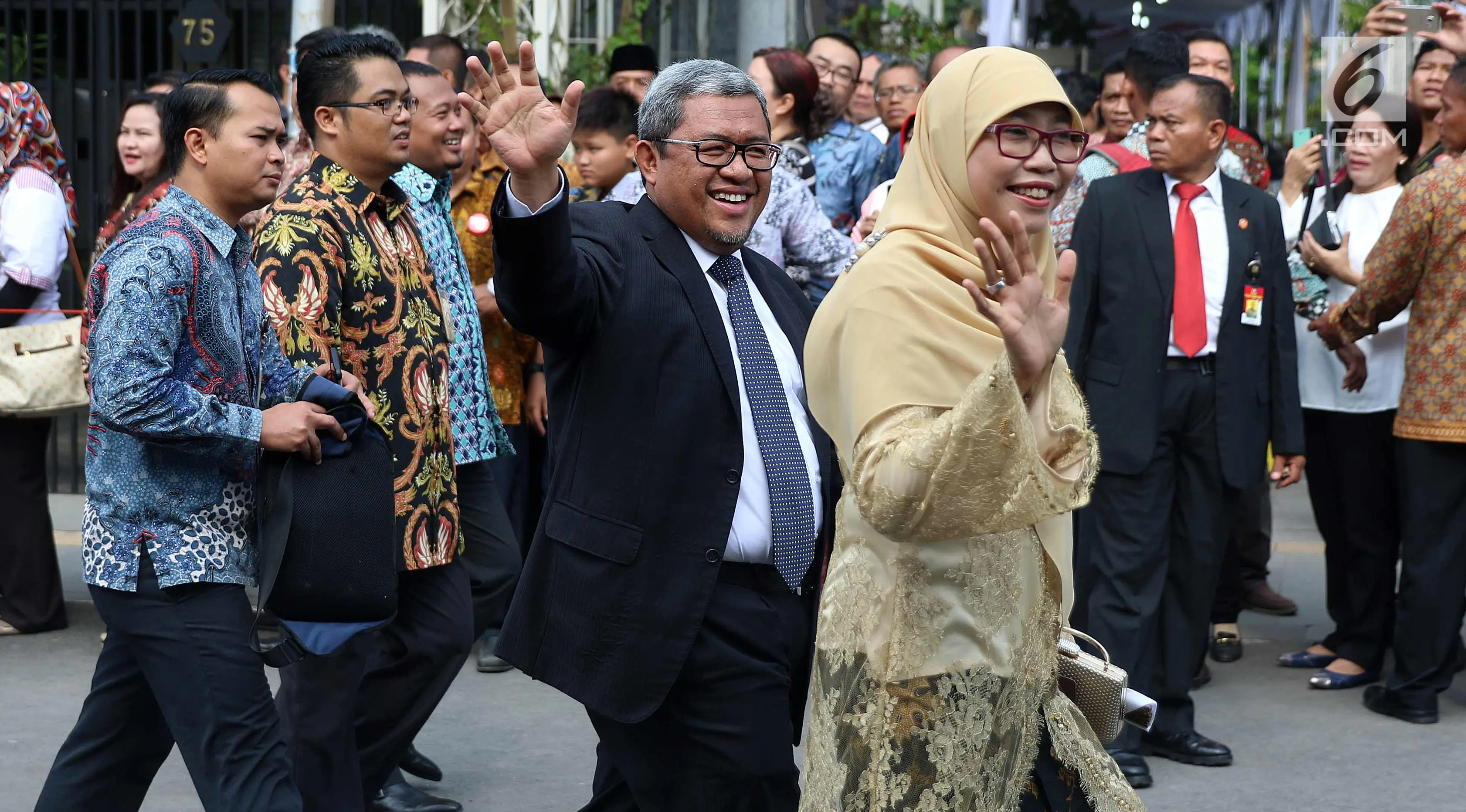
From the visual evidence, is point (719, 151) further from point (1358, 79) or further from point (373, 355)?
point (1358, 79)

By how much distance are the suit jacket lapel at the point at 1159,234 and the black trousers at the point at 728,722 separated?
244 cm

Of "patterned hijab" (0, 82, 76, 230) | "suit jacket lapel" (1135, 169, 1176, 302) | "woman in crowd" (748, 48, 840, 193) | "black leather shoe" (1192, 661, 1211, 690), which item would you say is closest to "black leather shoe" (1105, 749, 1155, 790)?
"black leather shoe" (1192, 661, 1211, 690)

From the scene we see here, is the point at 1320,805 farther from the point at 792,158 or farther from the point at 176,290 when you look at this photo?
the point at 176,290

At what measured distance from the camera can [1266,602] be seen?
7.50 metres

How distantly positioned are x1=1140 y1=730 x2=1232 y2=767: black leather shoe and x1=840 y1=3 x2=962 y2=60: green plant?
276 inches

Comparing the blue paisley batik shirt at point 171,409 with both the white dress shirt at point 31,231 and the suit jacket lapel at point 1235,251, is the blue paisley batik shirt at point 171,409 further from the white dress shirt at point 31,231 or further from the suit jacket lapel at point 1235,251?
the white dress shirt at point 31,231

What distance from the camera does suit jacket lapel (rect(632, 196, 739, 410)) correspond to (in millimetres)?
3270

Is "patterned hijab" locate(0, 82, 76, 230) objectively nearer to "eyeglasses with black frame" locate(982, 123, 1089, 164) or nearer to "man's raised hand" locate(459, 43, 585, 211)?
"man's raised hand" locate(459, 43, 585, 211)

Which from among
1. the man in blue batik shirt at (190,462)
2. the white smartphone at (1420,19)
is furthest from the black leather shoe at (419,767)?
the white smartphone at (1420,19)

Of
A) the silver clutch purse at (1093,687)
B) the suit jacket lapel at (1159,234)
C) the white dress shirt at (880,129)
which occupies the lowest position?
the silver clutch purse at (1093,687)

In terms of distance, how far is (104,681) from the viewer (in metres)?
3.77

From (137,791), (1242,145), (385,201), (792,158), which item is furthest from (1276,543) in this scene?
(137,791)

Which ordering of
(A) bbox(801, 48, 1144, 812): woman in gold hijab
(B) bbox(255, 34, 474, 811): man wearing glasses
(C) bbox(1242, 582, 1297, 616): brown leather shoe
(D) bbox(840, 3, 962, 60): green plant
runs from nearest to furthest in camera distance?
1. (A) bbox(801, 48, 1144, 812): woman in gold hijab
2. (B) bbox(255, 34, 474, 811): man wearing glasses
3. (C) bbox(1242, 582, 1297, 616): brown leather shoe
4. (D) bbox(840, 3, 962, 60): green plant

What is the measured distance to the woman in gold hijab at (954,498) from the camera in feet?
8.11
